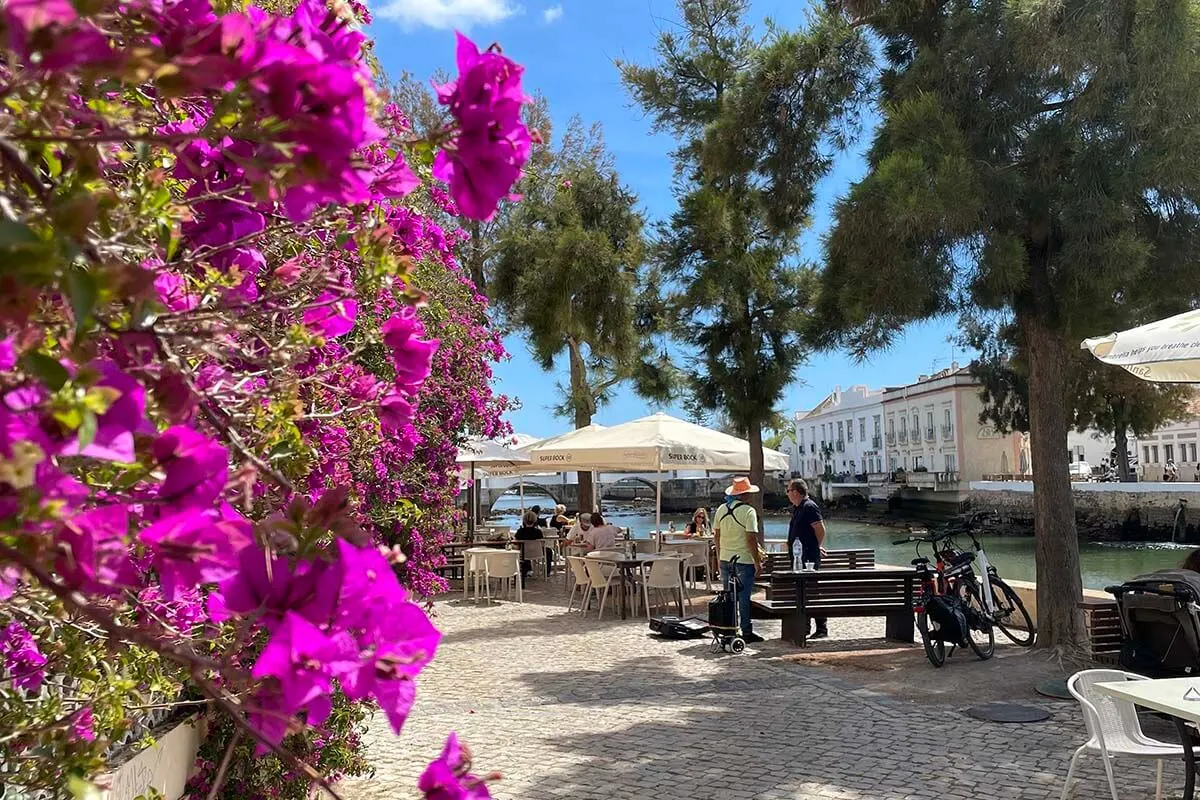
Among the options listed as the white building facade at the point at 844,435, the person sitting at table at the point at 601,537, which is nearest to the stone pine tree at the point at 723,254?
the person sitting at table at the point at 601,537

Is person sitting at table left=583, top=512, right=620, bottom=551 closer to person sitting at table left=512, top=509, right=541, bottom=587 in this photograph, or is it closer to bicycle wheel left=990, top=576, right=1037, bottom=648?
person sitting at table left=512, top=509, right=541, bottom=587

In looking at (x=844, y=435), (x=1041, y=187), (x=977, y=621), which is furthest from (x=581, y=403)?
(x=844, y=435)

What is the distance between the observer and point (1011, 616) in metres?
10.4

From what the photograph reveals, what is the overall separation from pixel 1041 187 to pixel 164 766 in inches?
310

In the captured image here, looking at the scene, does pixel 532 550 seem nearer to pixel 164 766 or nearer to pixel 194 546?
pixel 164 766

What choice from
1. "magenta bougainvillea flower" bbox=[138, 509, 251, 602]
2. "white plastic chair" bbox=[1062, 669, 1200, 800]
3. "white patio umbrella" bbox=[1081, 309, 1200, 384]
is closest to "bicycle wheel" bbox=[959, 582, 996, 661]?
"white patio umbrella" bbox=[1081, 309, 1200, 384]

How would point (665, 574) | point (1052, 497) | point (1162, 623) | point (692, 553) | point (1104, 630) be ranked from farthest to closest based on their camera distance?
point (692, 553), point (665, 574), point (1052, 497), point (1104, 630), point (1162, 623)

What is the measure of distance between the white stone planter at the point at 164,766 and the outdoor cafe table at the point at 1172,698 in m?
3.83

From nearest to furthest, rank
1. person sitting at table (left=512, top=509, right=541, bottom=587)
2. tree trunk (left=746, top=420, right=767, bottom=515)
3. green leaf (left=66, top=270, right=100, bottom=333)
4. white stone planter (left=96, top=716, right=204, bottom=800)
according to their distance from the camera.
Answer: green leaf (left=66, top=270, right=100, bottom=333)
white stone planter (left=96, top=716, right=204, bottom=800)
tree trunk (left=746, top=420, right=767, bottom=515)
person sitting at table (left=512, top=509, right=541, bottom=587)

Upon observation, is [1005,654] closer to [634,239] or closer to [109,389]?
[109,389]

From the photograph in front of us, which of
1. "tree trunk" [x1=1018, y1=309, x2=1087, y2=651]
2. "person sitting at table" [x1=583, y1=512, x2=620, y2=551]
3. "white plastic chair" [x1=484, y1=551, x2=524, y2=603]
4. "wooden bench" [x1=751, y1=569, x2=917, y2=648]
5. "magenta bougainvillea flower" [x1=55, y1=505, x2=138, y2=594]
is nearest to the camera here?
"magenta bougainvillea flower" [x1=55, y1=505, x2=138, y2=594]

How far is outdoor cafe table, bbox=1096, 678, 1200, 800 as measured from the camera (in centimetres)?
404

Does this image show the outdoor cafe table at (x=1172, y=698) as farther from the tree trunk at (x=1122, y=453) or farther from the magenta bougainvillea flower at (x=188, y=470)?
the tree trunk at (x=1122, y=453)

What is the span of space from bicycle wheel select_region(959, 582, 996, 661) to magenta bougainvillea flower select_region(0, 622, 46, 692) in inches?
327
